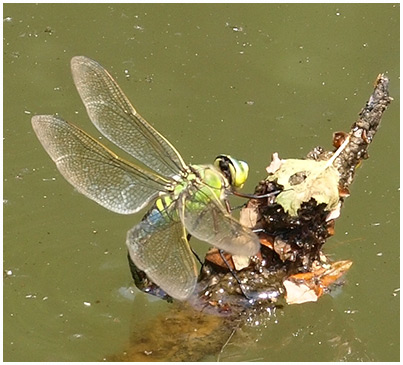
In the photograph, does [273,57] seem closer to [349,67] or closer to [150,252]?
[349,67]

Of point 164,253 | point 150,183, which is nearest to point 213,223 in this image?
point 164,253

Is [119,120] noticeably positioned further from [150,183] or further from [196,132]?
[196,132]

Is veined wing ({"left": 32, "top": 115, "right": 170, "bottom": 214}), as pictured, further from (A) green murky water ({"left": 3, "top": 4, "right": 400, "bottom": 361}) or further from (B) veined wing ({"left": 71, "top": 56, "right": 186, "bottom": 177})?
(A) green murky water ({"left": 3, "top": 4, "right": 400, "bottom": 361})

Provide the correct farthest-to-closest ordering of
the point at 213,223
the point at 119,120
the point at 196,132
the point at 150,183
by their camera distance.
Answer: the point at 196,132
the point at 119,120
the point at 150,183
the point at 213,223

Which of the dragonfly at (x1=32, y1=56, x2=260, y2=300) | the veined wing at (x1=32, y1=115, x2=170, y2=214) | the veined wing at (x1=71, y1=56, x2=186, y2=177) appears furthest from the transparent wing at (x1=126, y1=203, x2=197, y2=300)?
the veined wing at (x1=71, y1=56, x2=186, y2=177)

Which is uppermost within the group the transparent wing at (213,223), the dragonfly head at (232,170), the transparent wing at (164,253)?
the dragonfly head at (232,170)

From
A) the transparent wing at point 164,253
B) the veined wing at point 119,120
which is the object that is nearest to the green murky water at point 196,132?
the transparent wing at point 164,253

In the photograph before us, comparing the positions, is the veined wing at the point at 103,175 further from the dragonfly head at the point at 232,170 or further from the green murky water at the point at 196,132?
the green murky water at the point at 196,132
